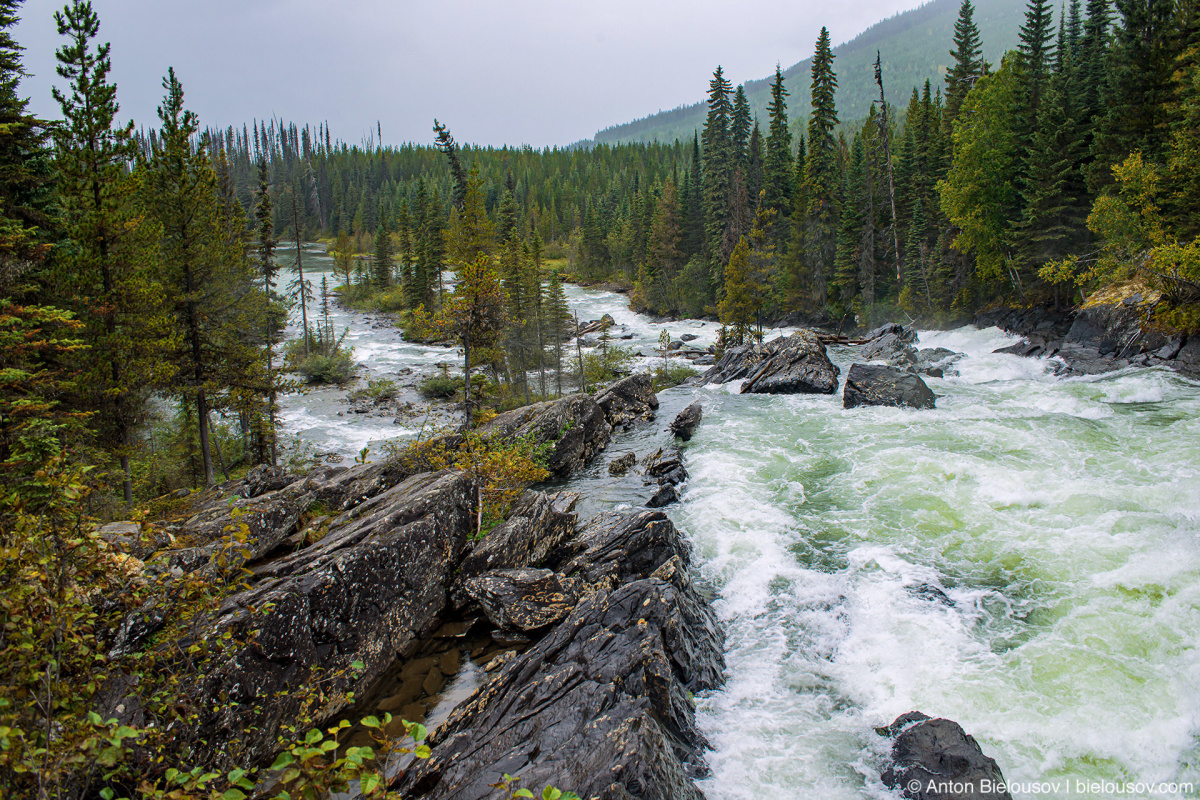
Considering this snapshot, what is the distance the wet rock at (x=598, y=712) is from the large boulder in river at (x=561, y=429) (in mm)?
11917

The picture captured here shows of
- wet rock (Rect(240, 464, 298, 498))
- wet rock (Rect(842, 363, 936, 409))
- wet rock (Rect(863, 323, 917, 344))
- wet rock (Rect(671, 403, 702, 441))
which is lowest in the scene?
wet rock (Rect(240, 464, 298, 498))

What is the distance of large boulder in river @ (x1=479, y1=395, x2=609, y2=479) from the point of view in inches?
842

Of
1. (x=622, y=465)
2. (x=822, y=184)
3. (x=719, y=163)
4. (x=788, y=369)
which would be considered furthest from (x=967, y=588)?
(x=719, y=163)

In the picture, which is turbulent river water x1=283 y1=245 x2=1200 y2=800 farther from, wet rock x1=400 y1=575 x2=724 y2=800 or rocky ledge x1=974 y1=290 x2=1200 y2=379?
rocky ledge x1=974 y1=290 x2=1200 y2=379

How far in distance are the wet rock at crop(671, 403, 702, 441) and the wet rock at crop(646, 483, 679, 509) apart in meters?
6.92

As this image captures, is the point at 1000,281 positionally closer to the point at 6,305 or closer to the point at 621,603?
the point at 621,603

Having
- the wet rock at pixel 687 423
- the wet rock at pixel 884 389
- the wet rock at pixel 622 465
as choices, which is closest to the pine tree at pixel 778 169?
the wet rock at pixel 884 389

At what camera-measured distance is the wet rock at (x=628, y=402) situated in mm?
27641

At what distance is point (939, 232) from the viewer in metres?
45.8

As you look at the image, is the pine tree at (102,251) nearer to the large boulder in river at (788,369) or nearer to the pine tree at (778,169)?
the large boulder in river at (788,369)

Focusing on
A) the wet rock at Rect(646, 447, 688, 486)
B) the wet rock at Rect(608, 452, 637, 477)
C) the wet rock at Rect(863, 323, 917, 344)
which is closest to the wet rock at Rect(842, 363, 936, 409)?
the wet rock at Rect(646, 447, 688, 486)

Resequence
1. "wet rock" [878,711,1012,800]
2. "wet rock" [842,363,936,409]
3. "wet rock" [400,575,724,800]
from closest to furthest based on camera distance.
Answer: "wet rock" [400,575,724,800] < "wet rock" [878,711,1012,800] < "wet rock" [842,363,936,409]

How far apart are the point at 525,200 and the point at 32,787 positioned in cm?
13820

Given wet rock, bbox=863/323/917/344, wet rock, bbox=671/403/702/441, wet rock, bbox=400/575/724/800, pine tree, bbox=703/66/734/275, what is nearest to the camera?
wet rock, bbox=400/575/724/800
